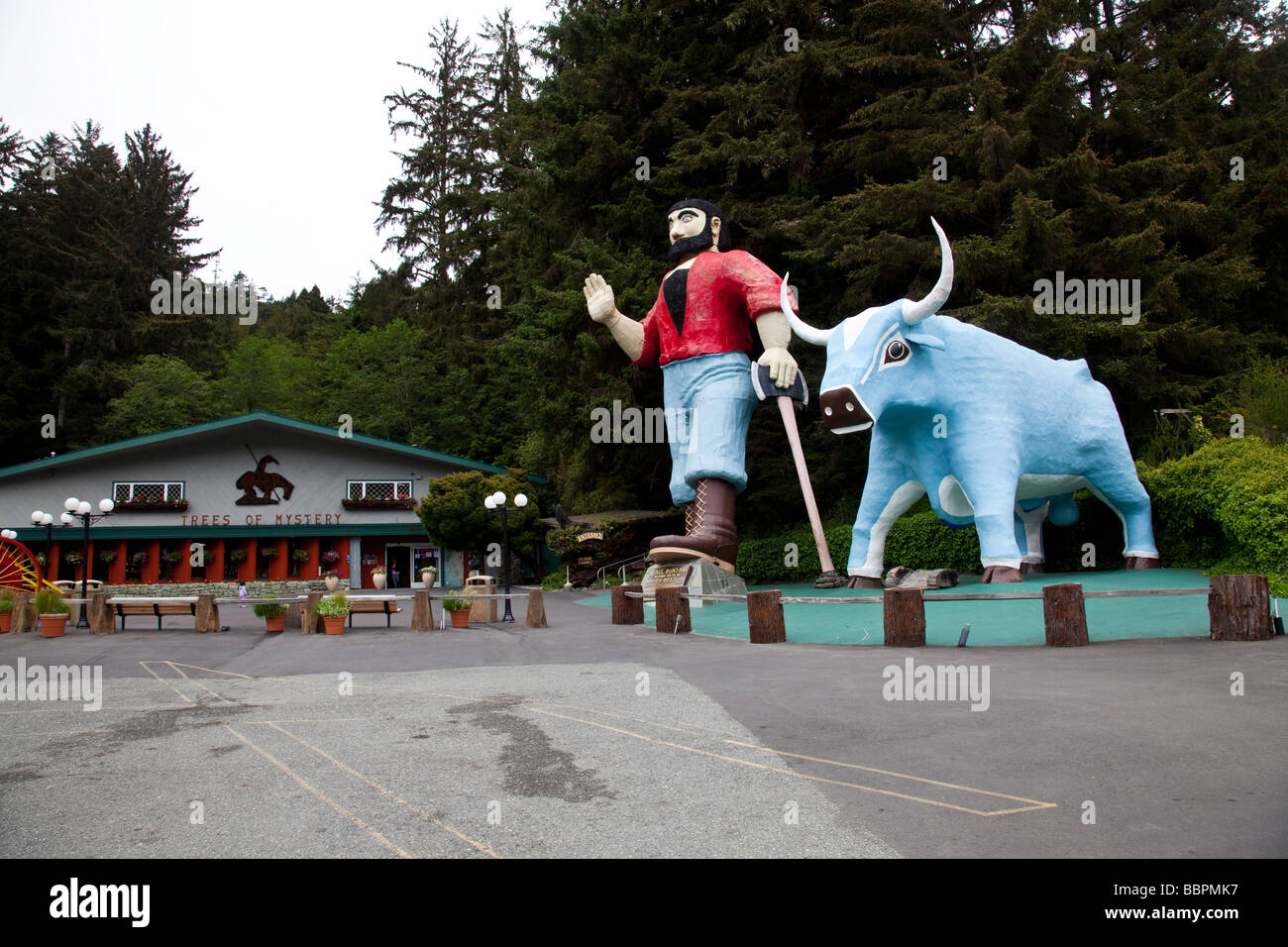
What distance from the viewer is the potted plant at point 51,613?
1474cm

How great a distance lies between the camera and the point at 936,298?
38.1 feet

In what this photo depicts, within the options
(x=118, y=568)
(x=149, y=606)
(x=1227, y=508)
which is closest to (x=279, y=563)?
(x=118, y=568)

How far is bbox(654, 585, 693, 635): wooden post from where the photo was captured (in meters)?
12.4

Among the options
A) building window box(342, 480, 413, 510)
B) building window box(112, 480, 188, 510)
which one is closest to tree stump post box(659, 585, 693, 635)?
building window box(342, 480, 413, 510)

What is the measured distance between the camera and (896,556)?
53.9 feet

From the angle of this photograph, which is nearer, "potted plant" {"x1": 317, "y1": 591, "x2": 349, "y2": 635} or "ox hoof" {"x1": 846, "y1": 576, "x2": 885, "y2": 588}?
"ox hoof" {"x1": 846, "y1": 576, "x2": 885, "y2": 588}

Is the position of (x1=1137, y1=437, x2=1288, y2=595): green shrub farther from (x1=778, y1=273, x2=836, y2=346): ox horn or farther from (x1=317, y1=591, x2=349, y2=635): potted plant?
(x1=317, y1=591, x2=349, y2=635): potted plant

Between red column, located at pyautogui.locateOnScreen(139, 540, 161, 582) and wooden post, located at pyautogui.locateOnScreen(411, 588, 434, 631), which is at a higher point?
red column, located at pyautogui.locateOnScreen(139, 540, 161, 582)

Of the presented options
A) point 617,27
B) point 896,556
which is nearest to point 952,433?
point 896,556

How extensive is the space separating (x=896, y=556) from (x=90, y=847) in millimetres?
14500

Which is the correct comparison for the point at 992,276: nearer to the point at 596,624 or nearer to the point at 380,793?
the point at 596,624

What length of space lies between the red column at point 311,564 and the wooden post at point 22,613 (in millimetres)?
12442

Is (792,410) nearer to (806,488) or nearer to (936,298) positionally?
(806,488)

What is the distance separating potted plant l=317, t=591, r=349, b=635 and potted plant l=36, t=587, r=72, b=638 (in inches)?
184
